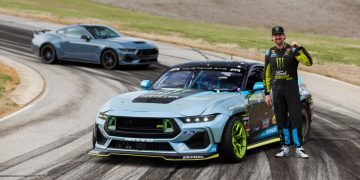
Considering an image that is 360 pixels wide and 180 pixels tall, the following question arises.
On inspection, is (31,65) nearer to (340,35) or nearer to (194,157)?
(194,157)

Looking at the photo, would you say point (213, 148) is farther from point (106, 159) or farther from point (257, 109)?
point (106, 159)

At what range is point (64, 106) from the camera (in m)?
14.2

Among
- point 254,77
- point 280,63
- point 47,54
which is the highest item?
point 280,63

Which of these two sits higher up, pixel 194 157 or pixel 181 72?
pixel 181 72

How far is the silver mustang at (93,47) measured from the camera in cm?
2103

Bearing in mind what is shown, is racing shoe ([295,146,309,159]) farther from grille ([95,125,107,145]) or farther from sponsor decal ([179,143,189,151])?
grille ([95,125,107,145])

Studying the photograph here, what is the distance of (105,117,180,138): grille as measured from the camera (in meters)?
8.46

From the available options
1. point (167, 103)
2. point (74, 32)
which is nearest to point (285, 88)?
point (167, 103)

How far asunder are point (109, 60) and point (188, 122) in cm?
1310

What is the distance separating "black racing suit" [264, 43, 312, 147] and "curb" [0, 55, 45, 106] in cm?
674

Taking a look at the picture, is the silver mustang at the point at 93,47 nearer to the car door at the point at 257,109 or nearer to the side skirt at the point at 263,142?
the car door at the point at 257,109

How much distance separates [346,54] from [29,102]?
18.1 m

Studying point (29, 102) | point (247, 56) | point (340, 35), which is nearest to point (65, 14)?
point (247, 56)

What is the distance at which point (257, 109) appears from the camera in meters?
9.77
